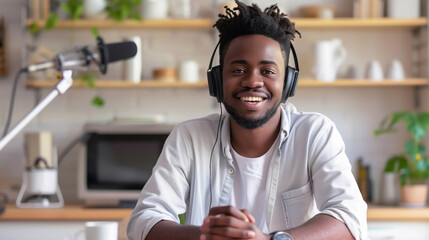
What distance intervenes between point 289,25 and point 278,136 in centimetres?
28

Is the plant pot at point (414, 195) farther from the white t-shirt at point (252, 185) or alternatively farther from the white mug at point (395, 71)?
the white t-shirt at point (252, 185)

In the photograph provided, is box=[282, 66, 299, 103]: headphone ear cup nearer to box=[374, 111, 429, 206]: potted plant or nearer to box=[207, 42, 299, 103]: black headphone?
box=[207, 42, 299, 103]: black headphone

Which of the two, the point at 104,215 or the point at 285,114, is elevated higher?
the point at 285,114

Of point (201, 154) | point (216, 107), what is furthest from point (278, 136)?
point (216, 107)

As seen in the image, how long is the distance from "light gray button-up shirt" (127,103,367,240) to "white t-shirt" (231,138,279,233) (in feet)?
0.08

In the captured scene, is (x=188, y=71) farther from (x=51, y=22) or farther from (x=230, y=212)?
(x=230, y=212)

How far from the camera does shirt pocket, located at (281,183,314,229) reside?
173cm

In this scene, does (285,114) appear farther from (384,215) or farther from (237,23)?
(384,215)

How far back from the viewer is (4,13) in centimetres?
389

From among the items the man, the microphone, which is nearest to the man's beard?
the man

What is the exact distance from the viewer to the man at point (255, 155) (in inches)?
66.8

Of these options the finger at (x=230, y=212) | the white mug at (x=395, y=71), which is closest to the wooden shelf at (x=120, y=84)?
the white mug at (x=395, y=71)

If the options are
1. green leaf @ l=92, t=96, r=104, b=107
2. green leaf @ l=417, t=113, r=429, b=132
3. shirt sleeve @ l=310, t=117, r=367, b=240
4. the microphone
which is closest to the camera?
the microphone

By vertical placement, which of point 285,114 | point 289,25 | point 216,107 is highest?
point 289,25
